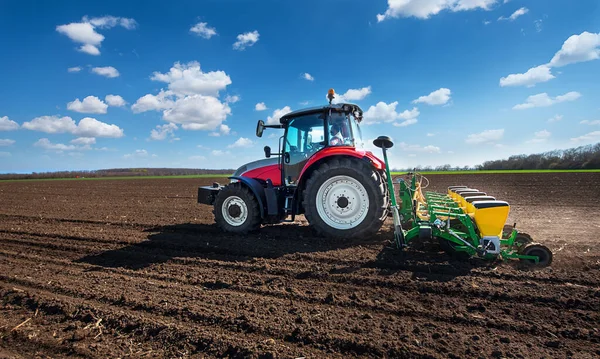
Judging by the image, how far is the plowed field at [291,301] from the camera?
2.56m

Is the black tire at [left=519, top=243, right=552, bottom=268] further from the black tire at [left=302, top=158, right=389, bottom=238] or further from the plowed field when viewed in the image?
the black tire at [left=302, top=158, right=389, bottom=238]

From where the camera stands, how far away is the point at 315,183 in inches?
209

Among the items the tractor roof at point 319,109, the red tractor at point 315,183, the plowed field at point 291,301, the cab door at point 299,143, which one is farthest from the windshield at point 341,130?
the plowed field at point 291,301

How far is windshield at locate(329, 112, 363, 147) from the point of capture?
224 inches

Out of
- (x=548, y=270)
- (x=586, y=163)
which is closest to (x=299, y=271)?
(x=548, y=270)

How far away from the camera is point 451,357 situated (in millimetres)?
2367

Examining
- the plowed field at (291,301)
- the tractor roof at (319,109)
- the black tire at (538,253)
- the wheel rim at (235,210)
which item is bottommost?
the plowed field at (291,301)

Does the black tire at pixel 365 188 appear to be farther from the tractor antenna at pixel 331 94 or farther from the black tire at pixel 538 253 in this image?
the black tire at pixel 538 253

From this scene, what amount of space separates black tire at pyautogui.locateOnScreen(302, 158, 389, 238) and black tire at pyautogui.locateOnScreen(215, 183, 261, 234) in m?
1.10

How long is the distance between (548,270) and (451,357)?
241cm

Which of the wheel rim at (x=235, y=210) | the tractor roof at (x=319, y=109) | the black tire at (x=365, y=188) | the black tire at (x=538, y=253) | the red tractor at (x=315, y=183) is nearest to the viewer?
the black tire at (x=538, y=253)

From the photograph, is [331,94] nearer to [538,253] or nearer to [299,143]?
[299,143]

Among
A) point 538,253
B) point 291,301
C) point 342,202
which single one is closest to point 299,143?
point 342,202

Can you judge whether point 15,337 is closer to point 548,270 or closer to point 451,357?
point 451,357
